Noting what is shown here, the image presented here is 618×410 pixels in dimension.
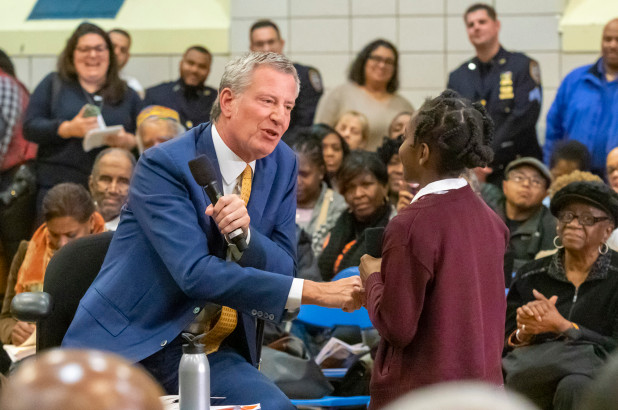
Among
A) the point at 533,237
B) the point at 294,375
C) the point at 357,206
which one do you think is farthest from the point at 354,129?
the point at 294,375

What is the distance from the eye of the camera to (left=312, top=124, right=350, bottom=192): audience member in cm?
598

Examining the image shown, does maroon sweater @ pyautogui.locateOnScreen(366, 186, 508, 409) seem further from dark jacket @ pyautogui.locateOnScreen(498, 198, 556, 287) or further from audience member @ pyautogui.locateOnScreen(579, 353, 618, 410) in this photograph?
dark jacket @ pyautogui.locateOnScreen(498, 198, 556, 287)

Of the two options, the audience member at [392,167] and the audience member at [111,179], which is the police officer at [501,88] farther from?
the audience member at [111,179]

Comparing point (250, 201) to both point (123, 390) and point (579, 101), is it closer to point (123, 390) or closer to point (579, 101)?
point (123, 390)

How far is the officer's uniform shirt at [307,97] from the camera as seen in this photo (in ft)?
21.2

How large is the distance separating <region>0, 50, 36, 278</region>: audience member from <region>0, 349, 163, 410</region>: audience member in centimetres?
450

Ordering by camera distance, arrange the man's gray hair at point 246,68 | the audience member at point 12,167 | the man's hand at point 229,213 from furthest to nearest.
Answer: the audience member at point 12,167 < the man's gray hair at point 246,68 < the man's hand at point 229,213

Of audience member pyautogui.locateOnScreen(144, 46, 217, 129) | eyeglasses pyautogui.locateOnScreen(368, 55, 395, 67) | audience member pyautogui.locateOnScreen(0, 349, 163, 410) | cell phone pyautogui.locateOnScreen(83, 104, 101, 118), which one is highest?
eyeglasses pyautogui.locateOnScreen(368, 55, 395, 67)

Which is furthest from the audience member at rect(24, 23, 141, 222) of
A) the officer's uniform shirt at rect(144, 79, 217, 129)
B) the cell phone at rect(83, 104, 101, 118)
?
the officer's uniform shirt at rect(144, 79, 217, 129)

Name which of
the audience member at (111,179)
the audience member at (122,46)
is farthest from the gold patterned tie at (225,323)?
the audience member at (122,46)

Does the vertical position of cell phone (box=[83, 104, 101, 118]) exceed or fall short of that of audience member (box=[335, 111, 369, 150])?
it exceeds it

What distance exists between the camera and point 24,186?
18.3 feet

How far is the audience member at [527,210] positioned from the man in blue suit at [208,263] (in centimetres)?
252

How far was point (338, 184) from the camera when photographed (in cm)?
539
